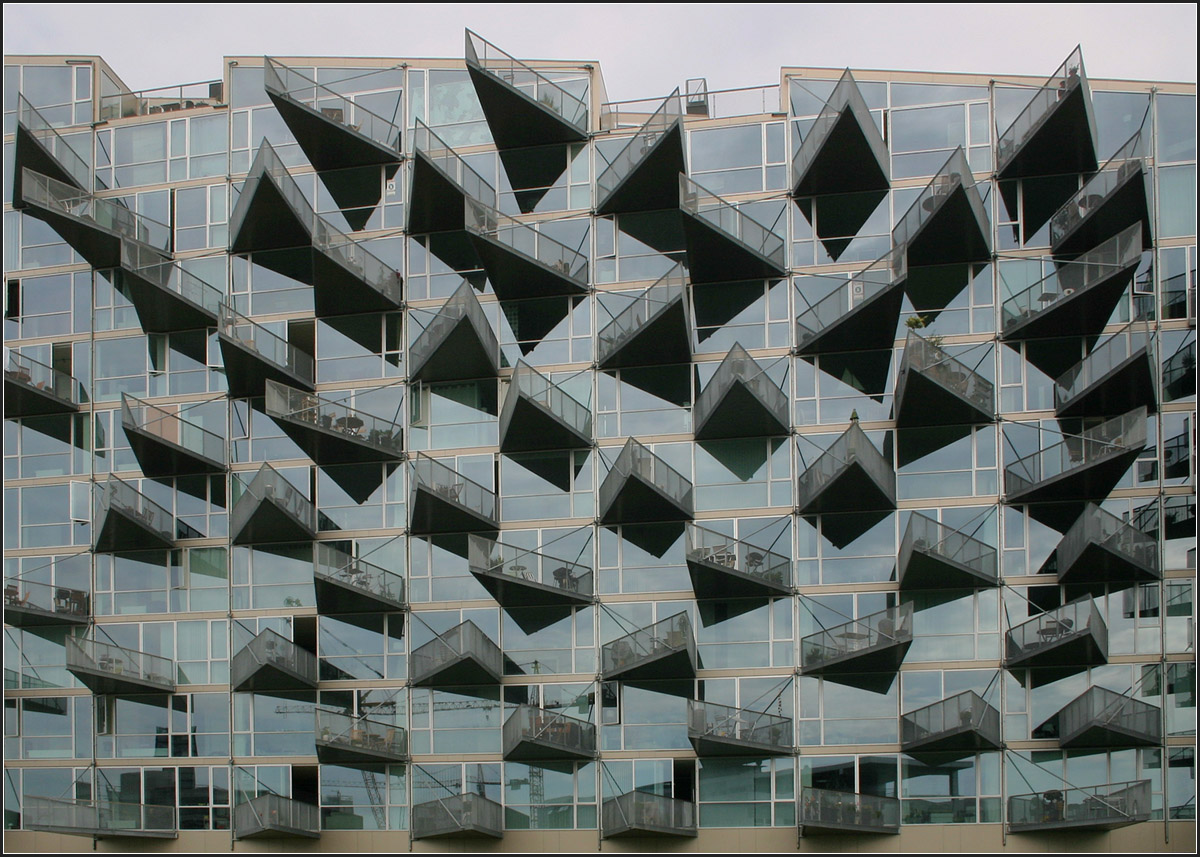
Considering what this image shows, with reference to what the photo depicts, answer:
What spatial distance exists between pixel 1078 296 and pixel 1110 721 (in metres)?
9.05

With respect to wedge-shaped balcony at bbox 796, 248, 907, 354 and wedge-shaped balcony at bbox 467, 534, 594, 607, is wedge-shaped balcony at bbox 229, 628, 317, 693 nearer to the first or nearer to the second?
wedge-shaped balcony at bbox 467, 534, 594, 607

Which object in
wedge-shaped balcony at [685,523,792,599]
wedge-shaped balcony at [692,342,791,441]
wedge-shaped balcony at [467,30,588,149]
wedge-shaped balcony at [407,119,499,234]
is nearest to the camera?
wedge-shaped balcony at [685,523,792,599]

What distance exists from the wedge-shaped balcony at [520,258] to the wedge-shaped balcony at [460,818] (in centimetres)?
1178

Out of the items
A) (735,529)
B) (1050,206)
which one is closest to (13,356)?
(735,529)

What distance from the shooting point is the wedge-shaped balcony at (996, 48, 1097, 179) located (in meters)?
28.2

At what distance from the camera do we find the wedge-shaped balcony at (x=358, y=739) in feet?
93.9

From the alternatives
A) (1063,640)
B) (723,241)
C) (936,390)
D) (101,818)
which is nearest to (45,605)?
(101,818)

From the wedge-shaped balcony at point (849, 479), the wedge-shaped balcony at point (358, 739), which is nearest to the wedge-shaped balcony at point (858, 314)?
the wedge-shaped balcony at point (849, 479)

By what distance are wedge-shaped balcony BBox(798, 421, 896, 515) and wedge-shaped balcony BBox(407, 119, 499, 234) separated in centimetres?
1028

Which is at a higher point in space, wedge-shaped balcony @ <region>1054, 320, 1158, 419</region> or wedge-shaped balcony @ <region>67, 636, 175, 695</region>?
wedge-shaped balcony @ <region>1054, 320, 1158, 419</region>

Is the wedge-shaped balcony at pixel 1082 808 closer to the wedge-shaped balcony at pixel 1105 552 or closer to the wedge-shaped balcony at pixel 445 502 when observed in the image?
the wedge-shaped balcony at pixel 1105 552

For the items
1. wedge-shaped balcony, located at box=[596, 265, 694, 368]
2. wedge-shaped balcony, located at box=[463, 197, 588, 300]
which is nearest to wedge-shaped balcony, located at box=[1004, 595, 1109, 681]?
wedge-shaped balcony, located at box=[596, 265, 694, 368]

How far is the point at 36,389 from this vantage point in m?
32.1

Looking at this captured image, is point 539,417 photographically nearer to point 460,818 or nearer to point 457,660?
point 457,660
